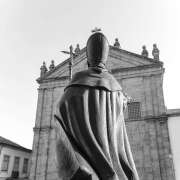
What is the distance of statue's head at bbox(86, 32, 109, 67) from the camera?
12.0 ft

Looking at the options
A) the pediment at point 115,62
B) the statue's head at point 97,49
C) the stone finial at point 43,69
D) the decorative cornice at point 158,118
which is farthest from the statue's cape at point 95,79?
the stone finial at point 43,69

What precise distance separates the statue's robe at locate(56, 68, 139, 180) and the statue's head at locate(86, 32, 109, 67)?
17cm

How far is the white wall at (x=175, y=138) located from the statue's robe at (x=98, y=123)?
1591 centimetres

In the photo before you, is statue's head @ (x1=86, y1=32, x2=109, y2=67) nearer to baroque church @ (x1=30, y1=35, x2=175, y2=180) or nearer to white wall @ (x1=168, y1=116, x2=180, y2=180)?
baroque church @ (x1=30, y1=35, x2=175, y2=180)

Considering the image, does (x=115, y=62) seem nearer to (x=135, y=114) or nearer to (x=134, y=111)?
(x=134, y=111)

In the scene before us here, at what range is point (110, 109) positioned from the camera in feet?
10.9

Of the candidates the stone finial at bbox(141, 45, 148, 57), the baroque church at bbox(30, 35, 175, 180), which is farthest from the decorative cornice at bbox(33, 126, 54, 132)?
the stone finial at bbox(141, 45, 148, 57)

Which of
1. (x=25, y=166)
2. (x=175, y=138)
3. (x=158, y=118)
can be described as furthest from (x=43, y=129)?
(x=175, y=138)

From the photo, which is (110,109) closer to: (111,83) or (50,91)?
(111,83)

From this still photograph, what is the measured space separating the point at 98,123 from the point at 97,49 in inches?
44.8

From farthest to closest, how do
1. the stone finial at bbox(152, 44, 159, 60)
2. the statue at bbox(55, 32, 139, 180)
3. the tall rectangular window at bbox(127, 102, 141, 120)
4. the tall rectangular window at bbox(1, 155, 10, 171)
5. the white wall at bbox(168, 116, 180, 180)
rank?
the tall rectangular window at bbox(1, 155, 10, 171) < the stone finial at bbox(152, 44, 159, 60) < the tall rectangular window at bbox(127, 102, 141, 120) < the white wall at bbox(168, 116, 180, 180) < the statue at bbox(55, 32, 139, 180)

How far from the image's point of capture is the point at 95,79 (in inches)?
132

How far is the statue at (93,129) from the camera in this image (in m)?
2.76

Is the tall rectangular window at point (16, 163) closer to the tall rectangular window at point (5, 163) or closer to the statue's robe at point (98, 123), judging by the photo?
the tall rectangular window at point (5, 163)
